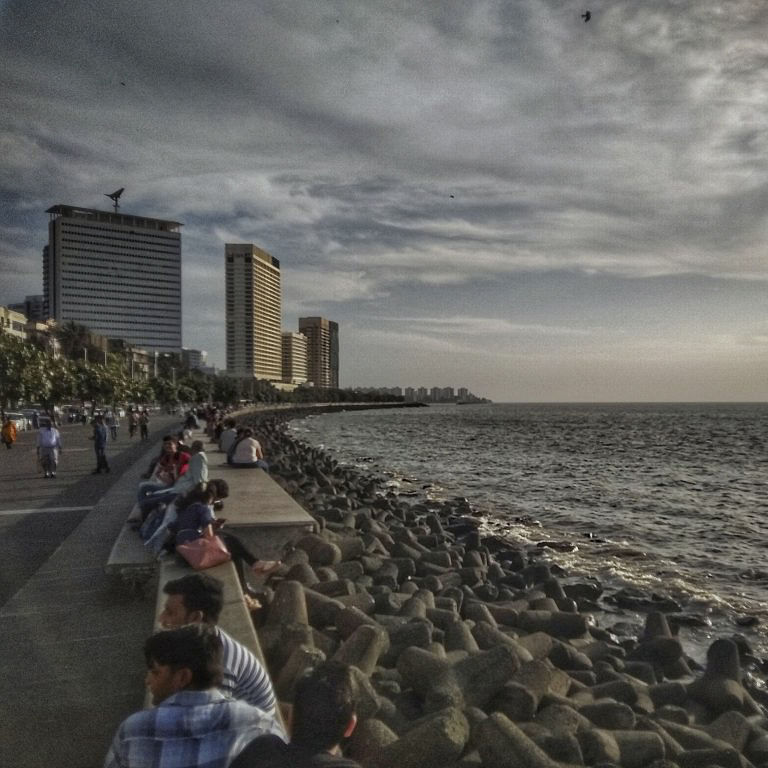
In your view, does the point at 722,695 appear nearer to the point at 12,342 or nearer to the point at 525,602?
the point at 525,602

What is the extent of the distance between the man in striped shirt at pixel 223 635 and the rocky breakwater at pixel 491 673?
31.1 inches

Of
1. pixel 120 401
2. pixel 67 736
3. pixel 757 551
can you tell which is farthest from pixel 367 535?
pixel 120 401

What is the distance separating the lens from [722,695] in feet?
18.2

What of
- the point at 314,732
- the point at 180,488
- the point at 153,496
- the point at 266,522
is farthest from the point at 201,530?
the point at 314,732

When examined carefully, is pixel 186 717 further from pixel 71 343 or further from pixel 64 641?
pixel 71 343

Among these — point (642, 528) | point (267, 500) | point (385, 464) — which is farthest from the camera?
point (385, 464)

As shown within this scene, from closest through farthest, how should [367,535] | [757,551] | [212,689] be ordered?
[212,689], [367,535], [757,551]

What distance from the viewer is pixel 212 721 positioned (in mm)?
2549

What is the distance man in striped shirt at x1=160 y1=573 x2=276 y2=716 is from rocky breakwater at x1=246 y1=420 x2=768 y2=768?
0.79 meters

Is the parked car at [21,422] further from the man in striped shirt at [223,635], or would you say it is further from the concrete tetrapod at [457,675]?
the man in striped shirt at [223,635]

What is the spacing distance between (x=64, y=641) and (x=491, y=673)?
310 centimetres

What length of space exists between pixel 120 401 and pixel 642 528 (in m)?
56.8

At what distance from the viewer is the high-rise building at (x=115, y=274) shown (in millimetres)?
149125

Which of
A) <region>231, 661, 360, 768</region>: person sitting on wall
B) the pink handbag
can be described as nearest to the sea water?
the pink handbag
